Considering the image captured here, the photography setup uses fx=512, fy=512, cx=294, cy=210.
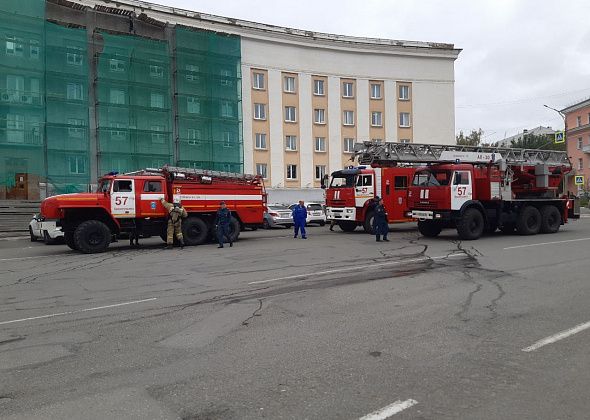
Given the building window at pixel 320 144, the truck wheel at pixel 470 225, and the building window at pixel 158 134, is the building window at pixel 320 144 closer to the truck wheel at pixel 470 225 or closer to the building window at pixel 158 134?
the building window at pixel 158 134

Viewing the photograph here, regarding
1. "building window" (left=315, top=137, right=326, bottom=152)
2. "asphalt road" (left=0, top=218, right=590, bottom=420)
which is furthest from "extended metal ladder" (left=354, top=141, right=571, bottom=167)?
"building window" (left=315, top=137, right=326, bottom=152)

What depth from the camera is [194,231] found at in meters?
17.6

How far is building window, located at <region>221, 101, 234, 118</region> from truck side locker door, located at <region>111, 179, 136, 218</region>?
27152 millimetres

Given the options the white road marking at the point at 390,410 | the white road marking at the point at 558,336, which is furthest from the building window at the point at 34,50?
the white road marking at the point at 390,410

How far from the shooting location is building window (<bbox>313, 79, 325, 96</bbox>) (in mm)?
45188

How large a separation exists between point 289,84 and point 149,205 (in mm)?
29927

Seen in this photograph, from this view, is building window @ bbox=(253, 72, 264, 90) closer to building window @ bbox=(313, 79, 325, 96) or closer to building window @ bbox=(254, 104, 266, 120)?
building window @ bbox=(254, 104, 266, 120)

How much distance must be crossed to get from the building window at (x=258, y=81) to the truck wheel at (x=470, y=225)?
29487 millimetres

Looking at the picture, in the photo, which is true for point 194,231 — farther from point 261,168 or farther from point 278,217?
point 261,168

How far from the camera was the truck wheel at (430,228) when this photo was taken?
1853 cm

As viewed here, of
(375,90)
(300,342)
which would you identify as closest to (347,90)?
(375,90)

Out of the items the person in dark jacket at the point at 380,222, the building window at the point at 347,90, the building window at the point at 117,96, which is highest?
the building window at the point at 347,90

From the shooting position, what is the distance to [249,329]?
6.15m

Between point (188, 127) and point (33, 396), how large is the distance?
1523 inches
